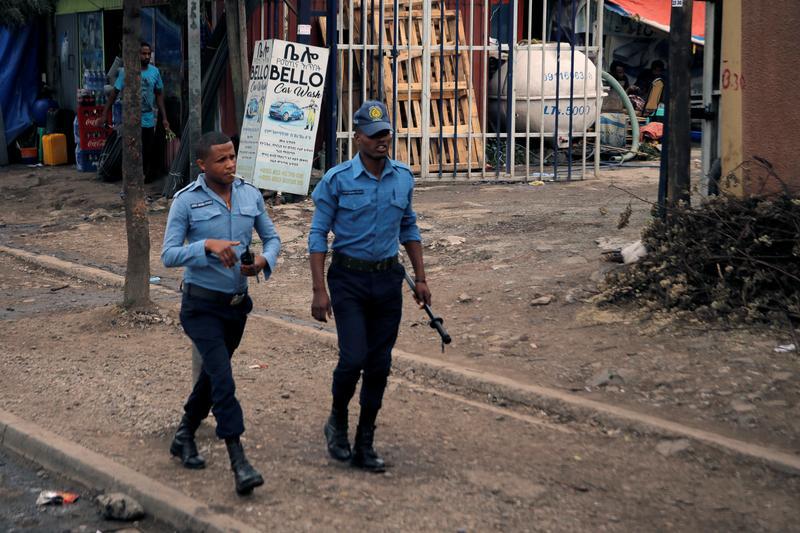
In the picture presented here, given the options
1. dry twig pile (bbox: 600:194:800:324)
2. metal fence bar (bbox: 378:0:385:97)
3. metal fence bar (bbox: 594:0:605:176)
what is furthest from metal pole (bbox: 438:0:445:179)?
dry twig pile (bbox: 600:194:800:324)

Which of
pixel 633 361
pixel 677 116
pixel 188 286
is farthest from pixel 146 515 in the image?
pixel 677 116

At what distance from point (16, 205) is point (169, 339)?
8.38 m

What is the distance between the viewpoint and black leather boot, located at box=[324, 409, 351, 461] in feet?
17.9

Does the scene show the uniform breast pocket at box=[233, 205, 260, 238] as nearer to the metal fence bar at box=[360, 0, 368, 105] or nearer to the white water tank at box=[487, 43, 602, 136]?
the metal fence bar at box=[360, 0, 368, 105]

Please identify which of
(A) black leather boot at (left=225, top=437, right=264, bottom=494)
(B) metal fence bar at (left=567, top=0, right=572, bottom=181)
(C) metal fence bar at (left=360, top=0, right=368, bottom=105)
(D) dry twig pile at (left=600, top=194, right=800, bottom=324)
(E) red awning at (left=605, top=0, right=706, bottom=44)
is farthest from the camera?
(E) red awning at (left=605, top=0, right=706, bottom=44)

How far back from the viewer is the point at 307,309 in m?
9.11

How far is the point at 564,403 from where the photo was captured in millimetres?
6352

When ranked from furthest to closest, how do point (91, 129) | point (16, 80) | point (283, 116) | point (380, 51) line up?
point (16, 80), point (91, 129), point (380, 51), point (283, 116)

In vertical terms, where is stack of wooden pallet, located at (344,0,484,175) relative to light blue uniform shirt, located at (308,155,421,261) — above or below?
above

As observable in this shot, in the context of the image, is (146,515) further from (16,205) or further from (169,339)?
(16,205)

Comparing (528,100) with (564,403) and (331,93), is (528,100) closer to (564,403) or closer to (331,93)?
(331,93)

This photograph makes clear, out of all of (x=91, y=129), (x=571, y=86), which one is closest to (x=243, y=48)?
(x=571, y=86)

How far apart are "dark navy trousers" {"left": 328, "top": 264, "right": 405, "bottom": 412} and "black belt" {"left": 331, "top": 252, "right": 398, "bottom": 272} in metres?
0.02

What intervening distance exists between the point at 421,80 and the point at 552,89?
190 centimetres
